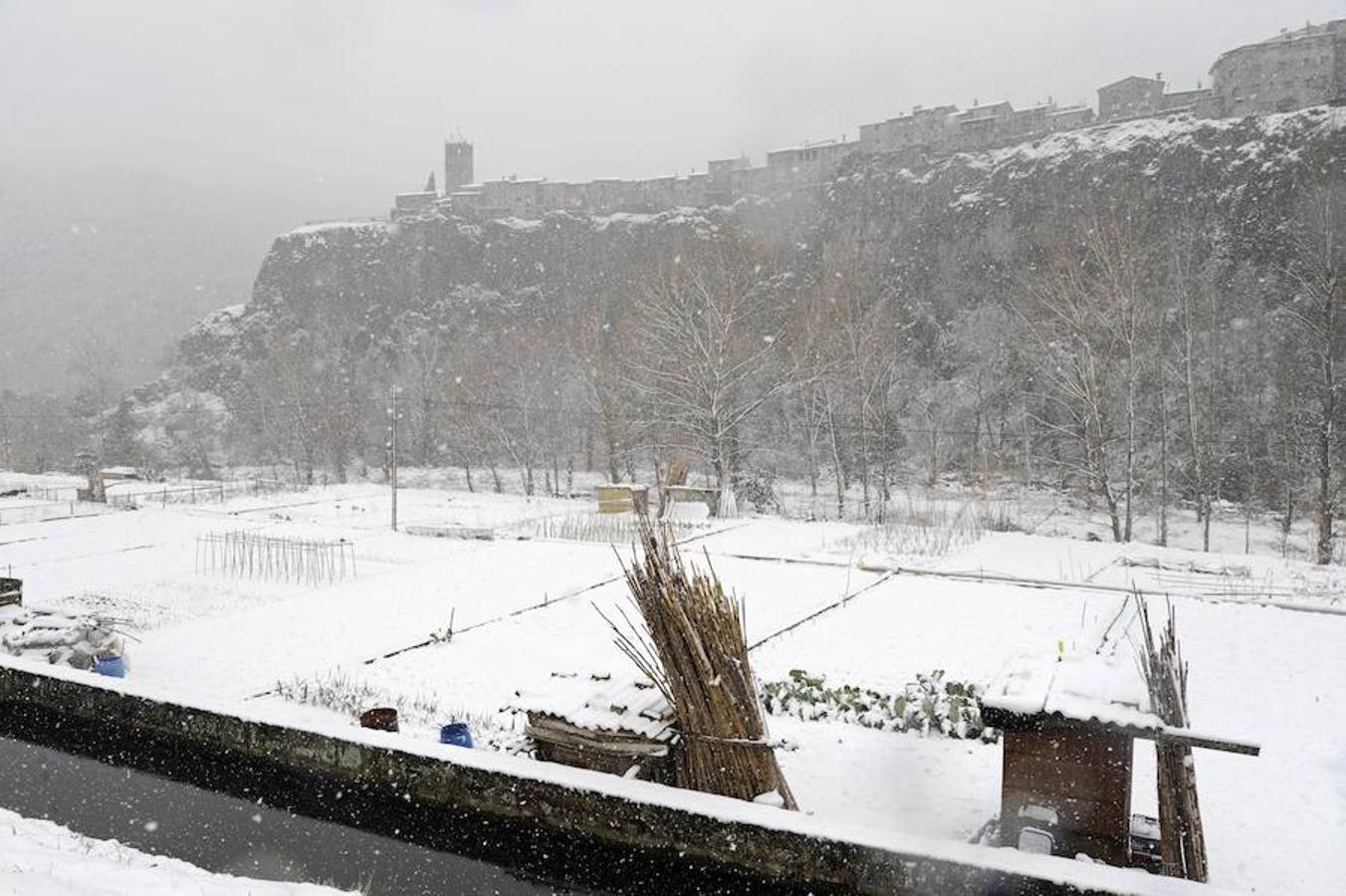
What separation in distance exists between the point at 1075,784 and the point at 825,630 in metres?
5.88

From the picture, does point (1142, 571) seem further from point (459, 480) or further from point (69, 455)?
point (69, 455)

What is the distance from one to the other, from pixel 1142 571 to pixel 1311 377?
16866 millimetres

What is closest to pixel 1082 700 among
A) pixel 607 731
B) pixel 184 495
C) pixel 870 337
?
pixel 607 731

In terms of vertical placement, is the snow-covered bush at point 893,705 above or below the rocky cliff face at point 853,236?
below

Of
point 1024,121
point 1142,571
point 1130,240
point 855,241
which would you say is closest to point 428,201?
point 855,241

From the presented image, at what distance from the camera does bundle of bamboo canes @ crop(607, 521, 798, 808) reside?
4352 mm

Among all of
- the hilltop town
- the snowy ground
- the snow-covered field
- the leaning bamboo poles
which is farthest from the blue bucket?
the hilltop town

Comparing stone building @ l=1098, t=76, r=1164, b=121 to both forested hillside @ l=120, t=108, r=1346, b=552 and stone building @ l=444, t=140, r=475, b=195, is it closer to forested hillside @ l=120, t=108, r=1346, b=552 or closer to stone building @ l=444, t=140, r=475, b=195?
forested hillside @ l=120, t=108, r=1346, b=552

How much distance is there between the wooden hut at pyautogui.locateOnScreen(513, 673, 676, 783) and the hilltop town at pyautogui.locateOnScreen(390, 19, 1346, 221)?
55.6m

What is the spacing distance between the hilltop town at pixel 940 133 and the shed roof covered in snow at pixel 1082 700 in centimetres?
5447

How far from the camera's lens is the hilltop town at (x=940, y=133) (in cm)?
4922

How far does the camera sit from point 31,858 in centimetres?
370

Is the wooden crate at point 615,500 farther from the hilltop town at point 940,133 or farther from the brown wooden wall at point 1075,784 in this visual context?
the hilltop town at point 940,133

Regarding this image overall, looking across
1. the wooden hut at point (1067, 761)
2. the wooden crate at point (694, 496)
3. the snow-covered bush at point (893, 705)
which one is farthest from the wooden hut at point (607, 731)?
the wooden crate at point (694, 496)
